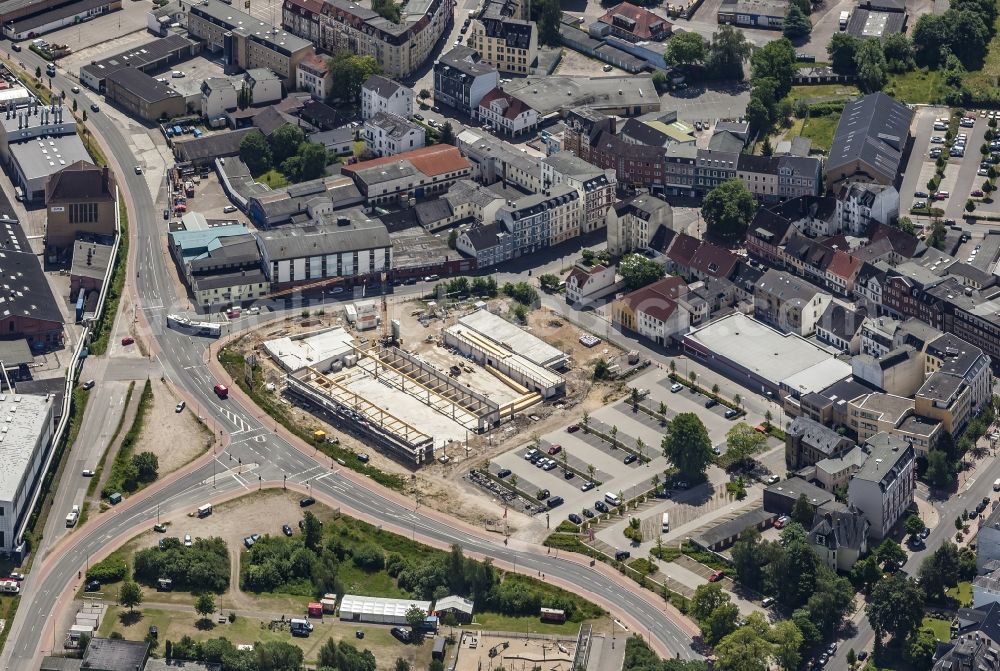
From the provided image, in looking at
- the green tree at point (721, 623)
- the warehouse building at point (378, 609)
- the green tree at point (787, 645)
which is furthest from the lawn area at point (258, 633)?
the green tree at point (787, 645)

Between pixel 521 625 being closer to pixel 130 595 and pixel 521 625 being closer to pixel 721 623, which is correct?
pixel 721 623

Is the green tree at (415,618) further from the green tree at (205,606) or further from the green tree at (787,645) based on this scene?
the green tree at (787,645)

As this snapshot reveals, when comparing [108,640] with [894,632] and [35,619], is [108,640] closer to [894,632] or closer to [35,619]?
[35,619]

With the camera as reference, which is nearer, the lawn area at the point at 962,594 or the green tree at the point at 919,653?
the green tree at the point at 919,653

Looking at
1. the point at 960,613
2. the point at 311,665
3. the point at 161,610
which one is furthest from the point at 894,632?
the point at 161,610

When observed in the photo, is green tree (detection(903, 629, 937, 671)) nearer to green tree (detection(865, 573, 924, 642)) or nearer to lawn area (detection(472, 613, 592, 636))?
green tree (detection(865, 573, 924, 642))

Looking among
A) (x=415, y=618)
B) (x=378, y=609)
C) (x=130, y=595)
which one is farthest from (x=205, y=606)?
(x=415, y=618)
